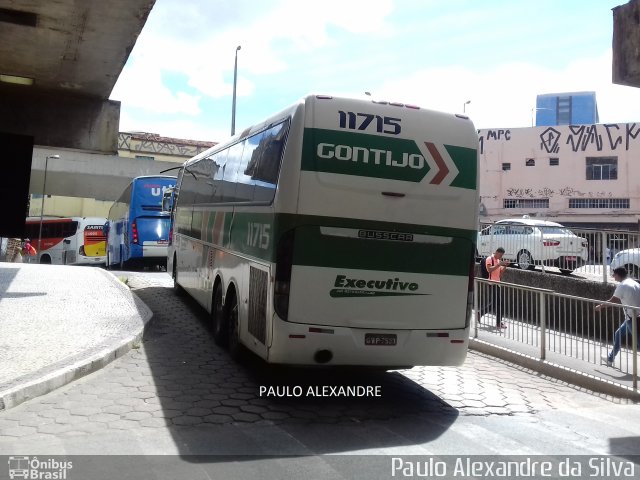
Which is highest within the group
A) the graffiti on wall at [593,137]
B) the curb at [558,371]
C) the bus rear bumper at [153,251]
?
the graffiti on wall at [593,137]

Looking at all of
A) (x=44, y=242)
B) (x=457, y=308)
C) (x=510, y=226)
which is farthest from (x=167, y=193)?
(x=44, y=242)

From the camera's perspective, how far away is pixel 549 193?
41875 mm

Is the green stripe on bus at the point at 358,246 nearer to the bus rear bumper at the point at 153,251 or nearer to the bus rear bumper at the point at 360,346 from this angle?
the bus rear bumper at the point at 360,346

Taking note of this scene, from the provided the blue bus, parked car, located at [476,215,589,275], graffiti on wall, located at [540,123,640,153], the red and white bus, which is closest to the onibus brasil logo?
parked car, located at [476,215,589,275]

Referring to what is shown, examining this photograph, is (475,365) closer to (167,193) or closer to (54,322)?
(54,322)

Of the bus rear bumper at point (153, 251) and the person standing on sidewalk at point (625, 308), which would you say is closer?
the person standing on sidewalk at point (625, 308)

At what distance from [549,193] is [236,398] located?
39881 mm

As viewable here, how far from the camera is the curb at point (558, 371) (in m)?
7.56

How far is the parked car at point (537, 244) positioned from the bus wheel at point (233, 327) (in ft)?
29.5

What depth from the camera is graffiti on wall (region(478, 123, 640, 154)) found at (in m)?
39.3

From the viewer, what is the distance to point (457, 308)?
6.70m

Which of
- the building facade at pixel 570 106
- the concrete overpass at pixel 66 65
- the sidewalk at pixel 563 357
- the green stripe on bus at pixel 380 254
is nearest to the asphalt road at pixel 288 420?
the sidewalk at pixel 563 357

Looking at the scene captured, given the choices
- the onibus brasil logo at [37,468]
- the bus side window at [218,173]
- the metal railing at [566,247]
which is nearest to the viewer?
the onibus brasil logo at [37,468]

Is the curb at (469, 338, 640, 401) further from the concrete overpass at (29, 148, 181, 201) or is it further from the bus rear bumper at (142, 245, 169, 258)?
the concrete overpass at (29, 148, 181, 201)
